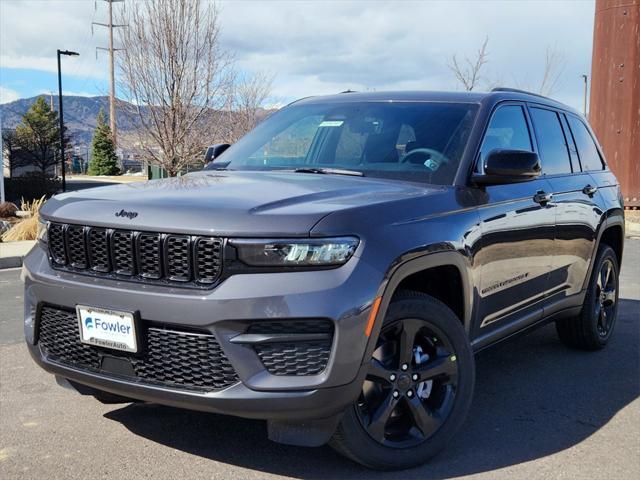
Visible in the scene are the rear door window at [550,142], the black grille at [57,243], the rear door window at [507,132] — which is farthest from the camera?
the rear door window at [550,142]

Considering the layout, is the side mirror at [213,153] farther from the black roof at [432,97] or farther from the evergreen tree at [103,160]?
the evergreen tree at [103,160]

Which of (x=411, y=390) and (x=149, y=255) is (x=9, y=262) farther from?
(x=411, y=390)

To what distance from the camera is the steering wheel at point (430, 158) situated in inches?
154

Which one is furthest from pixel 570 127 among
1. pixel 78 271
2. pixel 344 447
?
pixel 78 271

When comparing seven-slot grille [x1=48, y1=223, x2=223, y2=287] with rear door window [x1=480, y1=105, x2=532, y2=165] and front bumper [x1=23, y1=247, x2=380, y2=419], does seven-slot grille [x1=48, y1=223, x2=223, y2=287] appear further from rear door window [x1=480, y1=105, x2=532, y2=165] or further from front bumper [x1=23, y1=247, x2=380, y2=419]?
rear door window [x1=480, y1=105, x2=532, y2=165]

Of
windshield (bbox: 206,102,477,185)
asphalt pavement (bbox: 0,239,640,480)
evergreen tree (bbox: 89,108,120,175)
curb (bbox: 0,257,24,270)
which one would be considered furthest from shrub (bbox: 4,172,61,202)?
evergreen tree (bbox: 89,108,120,175)

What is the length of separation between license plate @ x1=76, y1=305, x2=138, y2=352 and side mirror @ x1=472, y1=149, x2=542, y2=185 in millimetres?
1965

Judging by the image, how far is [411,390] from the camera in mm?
3316

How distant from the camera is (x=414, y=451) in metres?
3.33

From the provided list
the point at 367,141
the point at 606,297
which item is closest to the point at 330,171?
the point at 367,141

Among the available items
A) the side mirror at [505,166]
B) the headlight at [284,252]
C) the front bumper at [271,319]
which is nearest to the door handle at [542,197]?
the side mirror at [505,166]

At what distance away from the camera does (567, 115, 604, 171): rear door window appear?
5.47 m

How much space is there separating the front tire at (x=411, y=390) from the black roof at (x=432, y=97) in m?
1.55

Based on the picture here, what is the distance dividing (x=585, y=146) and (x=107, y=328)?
13.4ft
